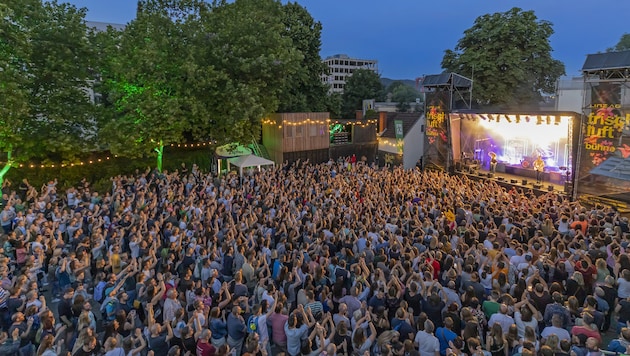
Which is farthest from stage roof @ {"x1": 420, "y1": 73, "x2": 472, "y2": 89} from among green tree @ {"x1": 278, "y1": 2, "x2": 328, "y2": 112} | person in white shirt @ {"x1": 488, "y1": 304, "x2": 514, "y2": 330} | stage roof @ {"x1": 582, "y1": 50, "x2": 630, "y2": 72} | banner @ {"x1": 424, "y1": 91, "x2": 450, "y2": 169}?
person in white shirt @ {"x1": 488, "y1": 304, "x2": 514, "y2": 330}

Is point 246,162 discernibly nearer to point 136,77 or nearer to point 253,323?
point 136,77

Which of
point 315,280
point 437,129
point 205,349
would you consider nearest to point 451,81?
point 437,129

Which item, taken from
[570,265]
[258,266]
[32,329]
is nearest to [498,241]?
[570,265]

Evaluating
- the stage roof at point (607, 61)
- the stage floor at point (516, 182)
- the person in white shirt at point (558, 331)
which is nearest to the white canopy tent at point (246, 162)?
the stage floor at point (516, 182)

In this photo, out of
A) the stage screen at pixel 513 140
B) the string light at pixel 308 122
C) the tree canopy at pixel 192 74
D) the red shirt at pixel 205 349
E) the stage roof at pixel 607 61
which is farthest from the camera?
the string light at pixel 308 122

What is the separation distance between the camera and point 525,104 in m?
24.0

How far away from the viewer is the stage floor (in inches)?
637

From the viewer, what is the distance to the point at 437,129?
19.6 meters

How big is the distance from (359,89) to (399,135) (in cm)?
1513

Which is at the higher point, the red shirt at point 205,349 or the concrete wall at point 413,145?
the concrete wall at point 413,145

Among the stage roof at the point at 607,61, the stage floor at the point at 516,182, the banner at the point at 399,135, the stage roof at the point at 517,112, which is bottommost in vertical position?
the stage floor at the point at 516,182

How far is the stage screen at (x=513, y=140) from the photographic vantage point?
17656 mm

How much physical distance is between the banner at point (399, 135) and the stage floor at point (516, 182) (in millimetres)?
5119

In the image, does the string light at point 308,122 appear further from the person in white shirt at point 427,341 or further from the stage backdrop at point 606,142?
the person in white shirt at point 427,341
